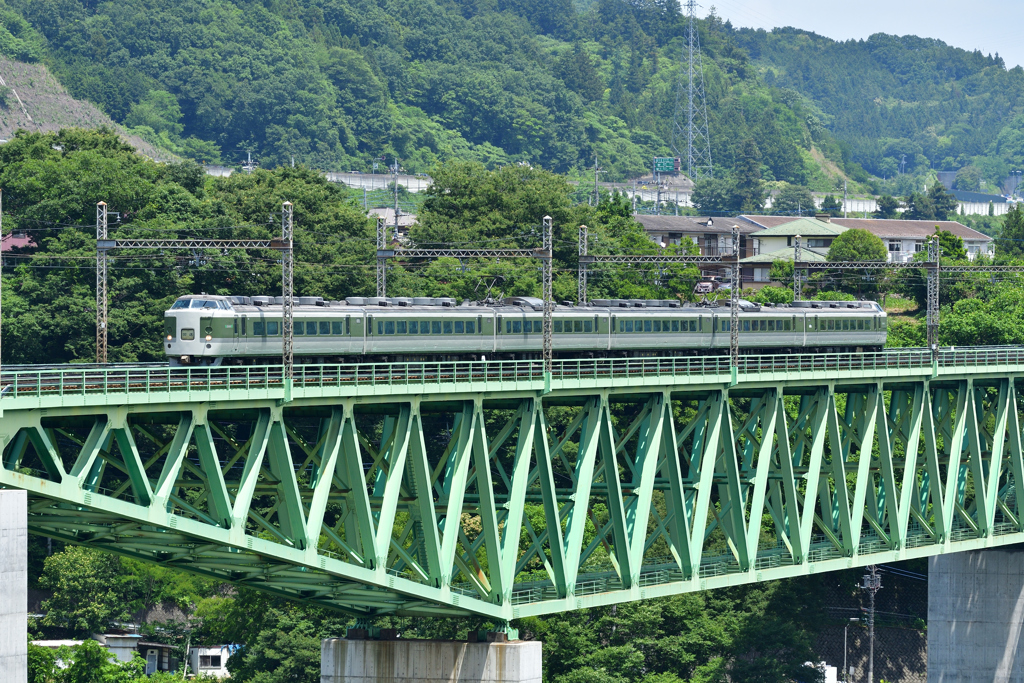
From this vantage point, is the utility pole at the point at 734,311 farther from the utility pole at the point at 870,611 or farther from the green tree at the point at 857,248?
the green tree at the point at 857,248

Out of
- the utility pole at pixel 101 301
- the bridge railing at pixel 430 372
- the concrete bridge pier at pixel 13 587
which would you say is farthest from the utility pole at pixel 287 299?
the concrete bridge pier at pixel 13 587

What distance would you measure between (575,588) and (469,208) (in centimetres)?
6689

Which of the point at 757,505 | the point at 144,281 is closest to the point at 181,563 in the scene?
the point at 757,505

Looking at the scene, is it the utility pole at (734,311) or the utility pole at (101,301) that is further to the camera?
the utility pole at (734,311)

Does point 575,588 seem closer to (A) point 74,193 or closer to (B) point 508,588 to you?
(B) point 508,588

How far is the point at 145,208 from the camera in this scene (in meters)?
111

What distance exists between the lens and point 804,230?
171 m

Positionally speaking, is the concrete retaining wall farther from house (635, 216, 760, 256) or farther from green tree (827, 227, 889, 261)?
house (635, 216, 760, 256)

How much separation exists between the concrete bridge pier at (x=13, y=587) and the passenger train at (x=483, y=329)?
1988 centimetres

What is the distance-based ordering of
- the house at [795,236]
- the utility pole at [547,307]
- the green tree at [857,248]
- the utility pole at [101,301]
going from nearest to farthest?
the utility pole at [101,301], the utility pole at [547,307], the green tree at [857,248], the house at [795,236]

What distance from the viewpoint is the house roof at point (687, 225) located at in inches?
7037

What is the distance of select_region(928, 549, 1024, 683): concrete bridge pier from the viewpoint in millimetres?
92688

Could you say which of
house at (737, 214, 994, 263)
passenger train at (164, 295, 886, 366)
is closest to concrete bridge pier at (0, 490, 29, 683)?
passenger train at (164, 295, 886, 366)

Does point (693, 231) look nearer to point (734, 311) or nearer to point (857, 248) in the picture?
point (857, 248)
